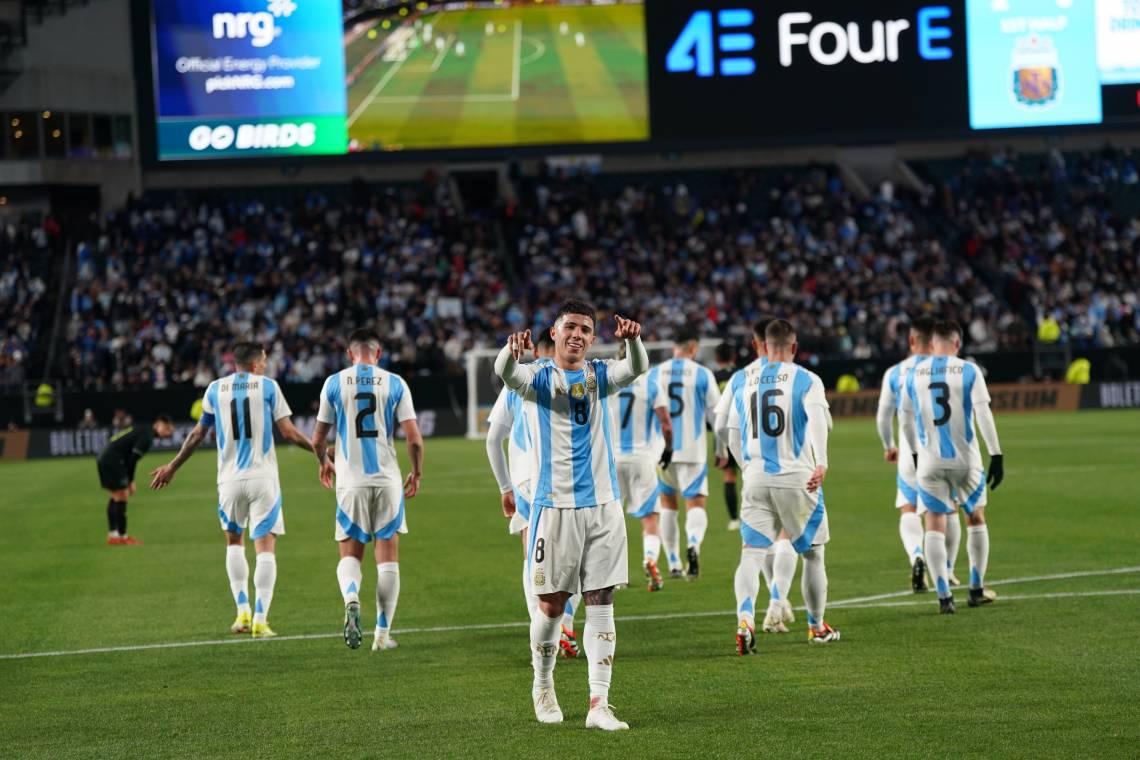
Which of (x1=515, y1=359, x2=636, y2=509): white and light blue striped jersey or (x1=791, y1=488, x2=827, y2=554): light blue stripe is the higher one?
(x1=515, y1=359, x2=636, y2=509): white and light blue striped jersey

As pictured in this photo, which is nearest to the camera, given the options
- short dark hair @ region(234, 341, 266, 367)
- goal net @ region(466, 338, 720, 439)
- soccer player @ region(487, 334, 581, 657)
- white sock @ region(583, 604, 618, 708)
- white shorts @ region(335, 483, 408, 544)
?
white sock @ region(583, 604, 618, 708)

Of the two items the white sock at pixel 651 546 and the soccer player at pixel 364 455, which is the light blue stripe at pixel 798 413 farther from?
the white sock at pixel 651 546

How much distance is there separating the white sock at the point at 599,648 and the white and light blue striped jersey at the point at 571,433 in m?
0.58

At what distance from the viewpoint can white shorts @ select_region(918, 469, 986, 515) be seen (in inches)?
481

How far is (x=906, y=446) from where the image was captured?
43.4ft

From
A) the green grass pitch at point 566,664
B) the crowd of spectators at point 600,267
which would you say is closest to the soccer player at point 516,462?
the green grass pitch at point 566,664

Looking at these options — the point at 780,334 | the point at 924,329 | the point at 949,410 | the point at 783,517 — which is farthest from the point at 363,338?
the point at 949,410

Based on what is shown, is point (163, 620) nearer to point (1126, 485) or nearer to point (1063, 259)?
point (1126, 485)

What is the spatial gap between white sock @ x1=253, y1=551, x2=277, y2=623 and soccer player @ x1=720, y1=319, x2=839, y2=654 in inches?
150

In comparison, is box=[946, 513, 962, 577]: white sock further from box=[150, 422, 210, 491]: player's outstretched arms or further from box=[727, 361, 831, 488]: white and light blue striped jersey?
box=[150, 422, 210, 491]: player's outstretched arms

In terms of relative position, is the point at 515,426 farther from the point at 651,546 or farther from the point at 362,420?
the point at 651,546

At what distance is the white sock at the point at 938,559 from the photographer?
11938 mm

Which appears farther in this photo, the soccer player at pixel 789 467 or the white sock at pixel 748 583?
the soccer player at pixel 789 467

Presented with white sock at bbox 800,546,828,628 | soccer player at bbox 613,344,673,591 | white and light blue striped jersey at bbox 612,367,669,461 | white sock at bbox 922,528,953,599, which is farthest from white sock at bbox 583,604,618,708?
white and light blue striped jersey at bbox 612,367,669,461
